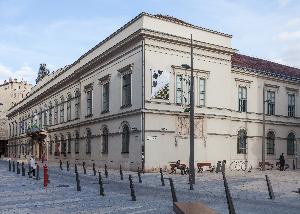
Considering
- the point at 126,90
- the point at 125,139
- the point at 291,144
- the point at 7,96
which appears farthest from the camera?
the point at 7,96

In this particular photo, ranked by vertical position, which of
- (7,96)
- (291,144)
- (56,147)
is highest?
(7,96)

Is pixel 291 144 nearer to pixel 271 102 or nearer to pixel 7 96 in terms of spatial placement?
pixel 271 102

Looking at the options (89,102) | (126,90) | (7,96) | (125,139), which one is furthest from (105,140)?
(7,96)

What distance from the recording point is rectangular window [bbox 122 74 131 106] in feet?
95.9

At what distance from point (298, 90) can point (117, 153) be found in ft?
67.9

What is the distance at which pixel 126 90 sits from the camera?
97.8 feet

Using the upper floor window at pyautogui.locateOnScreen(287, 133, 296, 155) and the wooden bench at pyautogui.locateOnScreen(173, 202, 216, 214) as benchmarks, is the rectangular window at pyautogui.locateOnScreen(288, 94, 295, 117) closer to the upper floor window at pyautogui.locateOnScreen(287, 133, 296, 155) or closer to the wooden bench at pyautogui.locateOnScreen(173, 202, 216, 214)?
the upper floor window at pyautogui.locateOnScreen(287, 133, 296, 155)

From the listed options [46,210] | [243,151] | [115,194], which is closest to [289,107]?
[243,151]

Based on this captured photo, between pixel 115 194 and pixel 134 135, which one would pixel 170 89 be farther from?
pixel 115 194

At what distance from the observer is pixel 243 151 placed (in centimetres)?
3291

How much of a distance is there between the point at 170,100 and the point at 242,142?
9422 millimetres

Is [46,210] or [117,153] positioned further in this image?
[117,153]

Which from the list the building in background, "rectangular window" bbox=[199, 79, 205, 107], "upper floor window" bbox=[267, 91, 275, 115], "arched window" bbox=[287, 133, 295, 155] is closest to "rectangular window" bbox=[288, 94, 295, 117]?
"arched window" bbox=[287, 133, 295, 155]

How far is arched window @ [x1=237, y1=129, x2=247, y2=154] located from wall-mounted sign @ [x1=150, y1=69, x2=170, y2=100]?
9334mm
